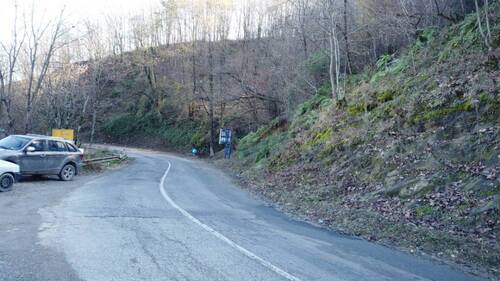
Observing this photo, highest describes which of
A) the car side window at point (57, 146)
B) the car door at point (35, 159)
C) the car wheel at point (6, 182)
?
the car side window at point (57, 146)

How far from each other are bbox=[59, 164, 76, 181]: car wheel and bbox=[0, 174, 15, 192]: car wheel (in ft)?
14.0

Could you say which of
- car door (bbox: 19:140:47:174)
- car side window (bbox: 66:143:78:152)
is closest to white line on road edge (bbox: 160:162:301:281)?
car door (bbox: 19:140:47:174)

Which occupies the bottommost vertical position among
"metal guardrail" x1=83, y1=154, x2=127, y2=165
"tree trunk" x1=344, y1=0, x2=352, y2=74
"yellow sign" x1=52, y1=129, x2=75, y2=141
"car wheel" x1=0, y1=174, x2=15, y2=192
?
"metal guardrail" x1=83, y1=154, x2=127, y2=165

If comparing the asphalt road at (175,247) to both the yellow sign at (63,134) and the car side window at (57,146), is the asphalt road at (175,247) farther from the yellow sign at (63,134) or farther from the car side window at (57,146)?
the yellow sign at (63,134)

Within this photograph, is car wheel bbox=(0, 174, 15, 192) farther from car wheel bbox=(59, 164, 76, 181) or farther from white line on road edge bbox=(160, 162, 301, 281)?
white line on road edge bbox=(160, 162, 301, 281)

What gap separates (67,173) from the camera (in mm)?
18875

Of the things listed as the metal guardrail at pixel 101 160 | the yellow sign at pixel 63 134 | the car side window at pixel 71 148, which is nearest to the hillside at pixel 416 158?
the car side window at pixel 71 148

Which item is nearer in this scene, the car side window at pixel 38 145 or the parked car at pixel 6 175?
the parked car at pixel 6 175

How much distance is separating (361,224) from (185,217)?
4.14 meters

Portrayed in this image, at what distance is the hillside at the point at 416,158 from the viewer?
910 centimetres

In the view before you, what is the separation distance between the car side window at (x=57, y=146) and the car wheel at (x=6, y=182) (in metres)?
4.04

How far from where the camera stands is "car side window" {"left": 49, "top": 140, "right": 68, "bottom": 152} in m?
18.3

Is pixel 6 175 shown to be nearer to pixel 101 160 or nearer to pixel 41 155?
pixel 41 155

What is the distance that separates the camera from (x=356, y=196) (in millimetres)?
12883
